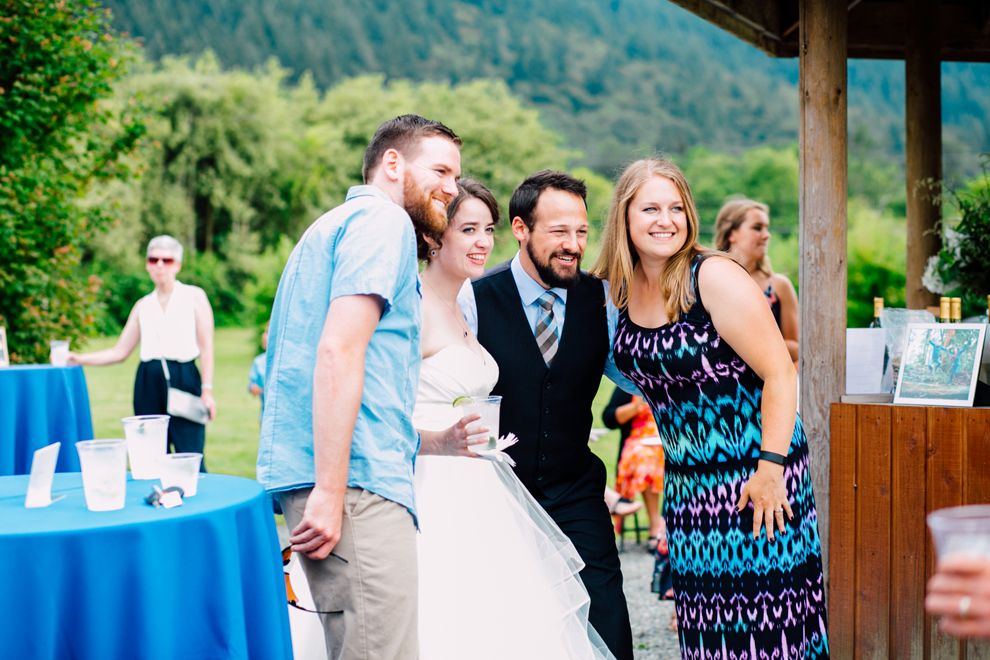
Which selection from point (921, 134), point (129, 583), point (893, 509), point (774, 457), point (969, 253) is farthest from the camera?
point (921, 134)

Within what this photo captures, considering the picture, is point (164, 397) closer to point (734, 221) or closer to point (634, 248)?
point (734, 221)

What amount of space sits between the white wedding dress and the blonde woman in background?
109 inches

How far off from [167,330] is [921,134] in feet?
16.3

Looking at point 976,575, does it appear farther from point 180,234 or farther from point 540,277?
point 180,234

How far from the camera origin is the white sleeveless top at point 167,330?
5699 mm

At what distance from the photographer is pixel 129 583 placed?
5.51 ft

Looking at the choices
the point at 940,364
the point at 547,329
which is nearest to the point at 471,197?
the point at 547,329

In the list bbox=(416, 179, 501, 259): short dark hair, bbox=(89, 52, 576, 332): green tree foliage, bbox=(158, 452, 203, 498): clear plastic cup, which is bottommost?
bbox=(158, 452, 203, 498): clear plastic cup

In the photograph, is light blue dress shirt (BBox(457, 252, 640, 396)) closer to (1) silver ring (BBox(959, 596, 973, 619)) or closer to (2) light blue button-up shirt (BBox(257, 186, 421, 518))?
(2) light blue button-up shirt (BBox(257, 186, 421, 518))

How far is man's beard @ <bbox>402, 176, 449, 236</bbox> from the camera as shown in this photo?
7.02ft

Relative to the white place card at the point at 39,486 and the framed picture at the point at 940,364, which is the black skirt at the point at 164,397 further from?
the framed picture at the point at 940,364

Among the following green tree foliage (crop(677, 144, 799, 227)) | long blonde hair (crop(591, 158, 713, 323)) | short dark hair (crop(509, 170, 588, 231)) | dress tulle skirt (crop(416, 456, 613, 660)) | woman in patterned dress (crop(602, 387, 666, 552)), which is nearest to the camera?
dress tulle skirt (crop(416, 456, 613, 660))

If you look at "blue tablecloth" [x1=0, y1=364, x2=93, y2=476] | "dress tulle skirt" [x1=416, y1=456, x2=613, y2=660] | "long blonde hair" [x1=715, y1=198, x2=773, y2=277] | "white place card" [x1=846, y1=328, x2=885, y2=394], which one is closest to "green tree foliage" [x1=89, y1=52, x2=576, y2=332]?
"blue tablecloth" [x1=0, y1=364, x2=93, y2=476]

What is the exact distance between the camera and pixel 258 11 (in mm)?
70125
